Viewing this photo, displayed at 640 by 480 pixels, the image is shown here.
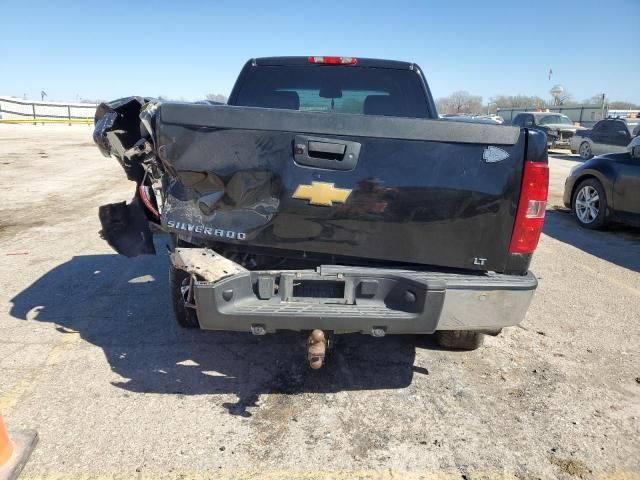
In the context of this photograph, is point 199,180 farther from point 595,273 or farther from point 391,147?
point 595,273

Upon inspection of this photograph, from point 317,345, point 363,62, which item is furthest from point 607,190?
point 317,345

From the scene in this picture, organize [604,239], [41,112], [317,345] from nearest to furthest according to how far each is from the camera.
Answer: [317,345]
[604,239]
[41,112]

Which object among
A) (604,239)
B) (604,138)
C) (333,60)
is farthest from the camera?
(604,138)

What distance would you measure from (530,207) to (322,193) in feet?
3.81

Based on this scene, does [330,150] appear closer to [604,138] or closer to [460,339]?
[460,339]

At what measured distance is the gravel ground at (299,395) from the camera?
8.55ft

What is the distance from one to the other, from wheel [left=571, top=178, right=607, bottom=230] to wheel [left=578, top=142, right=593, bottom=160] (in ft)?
39.9

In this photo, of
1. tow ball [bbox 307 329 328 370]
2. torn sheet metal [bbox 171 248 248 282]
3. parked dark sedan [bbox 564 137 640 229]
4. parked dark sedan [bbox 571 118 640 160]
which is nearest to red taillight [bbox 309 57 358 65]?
torn sheet metal [bbox 171 248 248 282]

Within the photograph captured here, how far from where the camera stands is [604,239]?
7.70 metres

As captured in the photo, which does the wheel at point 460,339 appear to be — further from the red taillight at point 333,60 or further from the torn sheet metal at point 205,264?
the red taillight at point 333,60

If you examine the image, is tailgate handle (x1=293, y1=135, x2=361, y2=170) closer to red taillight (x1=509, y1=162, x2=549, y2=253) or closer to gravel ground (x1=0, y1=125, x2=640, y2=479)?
red taillight (x1=509, y1=162, x2=549, y2=253)

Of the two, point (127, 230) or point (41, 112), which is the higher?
point (41, 112)

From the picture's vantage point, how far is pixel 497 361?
3.74 metres

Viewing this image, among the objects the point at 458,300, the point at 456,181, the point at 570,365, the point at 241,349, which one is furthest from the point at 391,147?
the point at 570,365
